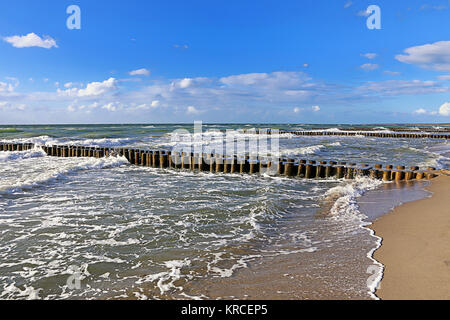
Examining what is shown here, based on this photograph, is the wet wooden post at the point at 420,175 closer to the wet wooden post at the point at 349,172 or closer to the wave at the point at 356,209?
the wave at the point at 356,209

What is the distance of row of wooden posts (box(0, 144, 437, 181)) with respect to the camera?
39.9 ft

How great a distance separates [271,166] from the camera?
547 inches

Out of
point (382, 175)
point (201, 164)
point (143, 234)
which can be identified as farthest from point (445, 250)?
point (201, 164)

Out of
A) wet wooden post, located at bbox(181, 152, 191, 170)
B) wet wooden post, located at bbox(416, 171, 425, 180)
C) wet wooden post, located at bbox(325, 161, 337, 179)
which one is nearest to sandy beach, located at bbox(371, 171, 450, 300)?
wet wooden post, located at bbox(416, 171, 425, 180)

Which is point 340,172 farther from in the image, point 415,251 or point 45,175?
point 45,175

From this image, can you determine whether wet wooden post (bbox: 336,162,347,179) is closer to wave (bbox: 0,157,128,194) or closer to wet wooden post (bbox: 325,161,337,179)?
wet wooden post (bbox: 325,161,337,179)

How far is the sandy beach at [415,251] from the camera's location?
351cm

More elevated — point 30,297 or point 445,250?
point 445,250

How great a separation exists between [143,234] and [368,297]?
420 cm

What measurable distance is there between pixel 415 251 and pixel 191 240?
3.84m

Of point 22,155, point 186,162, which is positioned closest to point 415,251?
point 186,162

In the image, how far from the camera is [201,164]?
15000 mm
